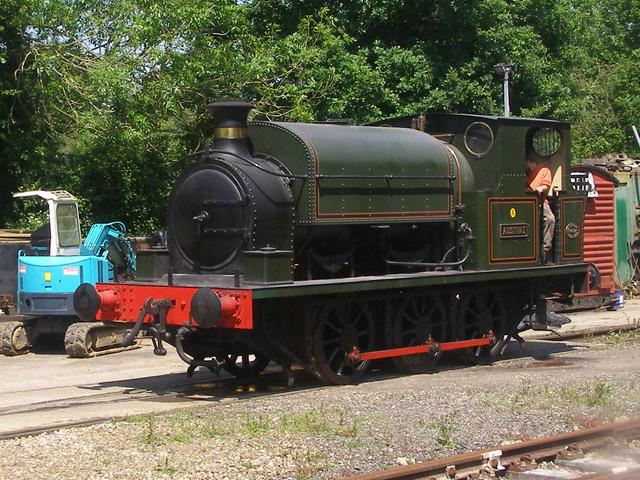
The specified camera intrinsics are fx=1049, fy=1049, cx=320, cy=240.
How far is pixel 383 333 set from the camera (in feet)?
40.3

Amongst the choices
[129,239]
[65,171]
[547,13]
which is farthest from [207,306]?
[547,13]

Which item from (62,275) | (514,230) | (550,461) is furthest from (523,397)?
(62,275)

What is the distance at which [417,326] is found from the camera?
12.6 m

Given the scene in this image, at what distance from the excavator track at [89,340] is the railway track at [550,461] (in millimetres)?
7754

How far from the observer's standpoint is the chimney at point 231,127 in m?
11.3

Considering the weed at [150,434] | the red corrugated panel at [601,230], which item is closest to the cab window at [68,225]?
the weed at [150,434]

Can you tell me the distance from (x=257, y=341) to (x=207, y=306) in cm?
113

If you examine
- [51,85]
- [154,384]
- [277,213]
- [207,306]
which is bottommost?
[154,384]

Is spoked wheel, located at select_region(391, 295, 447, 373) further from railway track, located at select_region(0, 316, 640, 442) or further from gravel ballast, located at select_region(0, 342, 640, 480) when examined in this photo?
gravel ballast, located at select_region(0, 342, 640, 480)

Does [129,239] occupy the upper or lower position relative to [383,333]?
upper

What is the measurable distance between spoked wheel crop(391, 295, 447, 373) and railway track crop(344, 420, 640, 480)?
3.90 m

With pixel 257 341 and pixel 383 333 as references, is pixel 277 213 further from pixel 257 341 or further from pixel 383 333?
pixel 383 333

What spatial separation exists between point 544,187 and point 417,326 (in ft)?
8.67

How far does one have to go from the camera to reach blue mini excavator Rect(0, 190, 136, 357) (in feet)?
49.4
